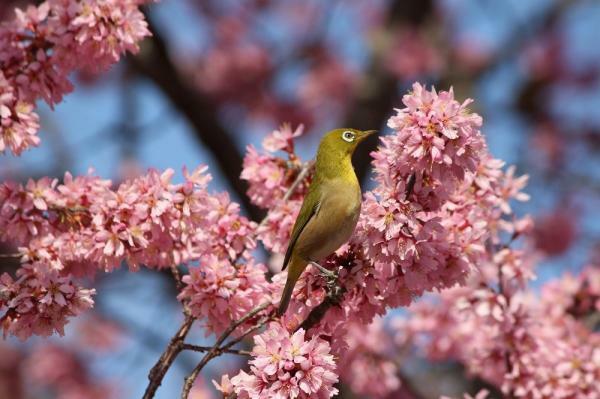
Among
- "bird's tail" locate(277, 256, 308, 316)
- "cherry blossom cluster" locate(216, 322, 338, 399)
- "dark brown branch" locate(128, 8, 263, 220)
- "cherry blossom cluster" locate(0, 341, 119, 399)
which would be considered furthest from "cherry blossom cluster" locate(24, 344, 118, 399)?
"cherry blossom cluster" locate(216, 322, 338, 399)

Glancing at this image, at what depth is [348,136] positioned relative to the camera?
12.5ft

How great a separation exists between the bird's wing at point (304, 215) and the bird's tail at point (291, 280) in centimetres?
7

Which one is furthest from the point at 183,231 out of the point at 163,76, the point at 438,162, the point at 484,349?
the point at 163,76

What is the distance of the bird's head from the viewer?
12.3ft

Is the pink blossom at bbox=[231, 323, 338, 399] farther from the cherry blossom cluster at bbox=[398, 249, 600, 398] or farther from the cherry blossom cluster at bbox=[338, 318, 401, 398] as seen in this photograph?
the cherry blossom cluster at bbox=[338, 318, 401, 398]

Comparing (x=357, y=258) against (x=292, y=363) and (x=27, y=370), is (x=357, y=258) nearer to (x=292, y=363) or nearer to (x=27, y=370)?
(x=292, y=363)

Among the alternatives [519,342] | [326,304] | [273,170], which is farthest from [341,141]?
[519,342]

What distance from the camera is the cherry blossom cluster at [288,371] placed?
2855mm

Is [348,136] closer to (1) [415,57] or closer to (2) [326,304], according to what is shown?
(2) [326,304]

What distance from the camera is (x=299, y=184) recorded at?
4.15 meters

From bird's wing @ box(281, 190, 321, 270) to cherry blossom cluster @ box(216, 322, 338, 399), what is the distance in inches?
23.4

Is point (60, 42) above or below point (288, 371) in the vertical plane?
above

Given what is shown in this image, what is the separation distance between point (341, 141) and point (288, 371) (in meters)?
1.26

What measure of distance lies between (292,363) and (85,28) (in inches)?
76.9
